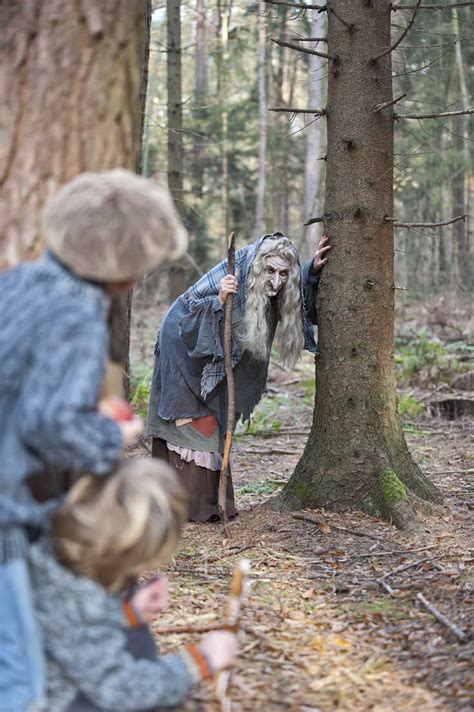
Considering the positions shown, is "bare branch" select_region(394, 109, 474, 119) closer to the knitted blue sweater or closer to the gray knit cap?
the gray knit cap

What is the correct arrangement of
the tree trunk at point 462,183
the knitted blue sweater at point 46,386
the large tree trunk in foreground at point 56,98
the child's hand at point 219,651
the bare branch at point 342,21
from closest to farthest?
the knitted blue sweater at point 46,386, the child's hand at point 219,651, the large tree trunk in foreground at point 56,98, the bare branch at point 342,21, the tree trunk at point 462,183

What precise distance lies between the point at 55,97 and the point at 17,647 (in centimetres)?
186

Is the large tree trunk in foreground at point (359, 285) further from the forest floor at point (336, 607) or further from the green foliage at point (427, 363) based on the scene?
the green foliage at point (427, 363)

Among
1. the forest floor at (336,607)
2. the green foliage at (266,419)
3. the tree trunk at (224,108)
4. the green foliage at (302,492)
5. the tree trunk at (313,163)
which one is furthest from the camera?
the tree trunk at (224,108)

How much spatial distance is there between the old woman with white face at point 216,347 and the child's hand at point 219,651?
318 cm

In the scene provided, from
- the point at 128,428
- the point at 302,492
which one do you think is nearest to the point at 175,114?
the point at 302,492

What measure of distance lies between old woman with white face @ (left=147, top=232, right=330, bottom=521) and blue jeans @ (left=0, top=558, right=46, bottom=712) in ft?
11.1

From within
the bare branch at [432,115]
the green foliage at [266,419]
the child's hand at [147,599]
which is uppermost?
the bare branch at [432,115]

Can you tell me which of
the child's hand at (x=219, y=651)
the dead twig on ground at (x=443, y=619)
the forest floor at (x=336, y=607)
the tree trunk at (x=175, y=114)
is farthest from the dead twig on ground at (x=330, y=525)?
the tree trunk at (x=175, y=114)

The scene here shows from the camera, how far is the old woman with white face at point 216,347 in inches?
222

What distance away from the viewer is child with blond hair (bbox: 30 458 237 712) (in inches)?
94.7

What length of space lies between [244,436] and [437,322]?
→ 6294 millimetres

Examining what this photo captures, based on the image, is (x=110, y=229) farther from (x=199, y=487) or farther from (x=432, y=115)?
(x=199, y=487)

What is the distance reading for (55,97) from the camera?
2.84 metres
